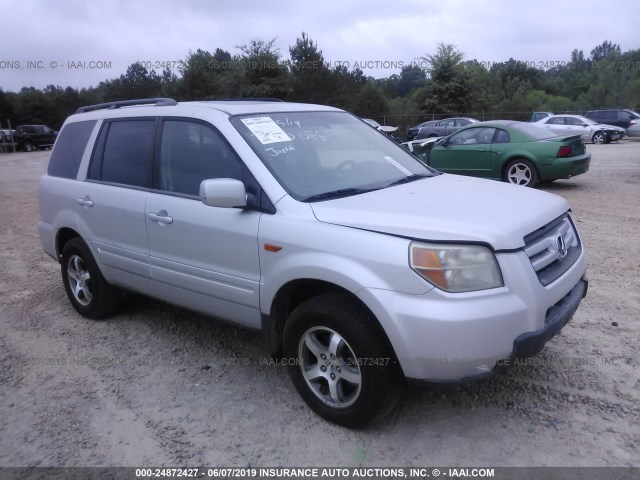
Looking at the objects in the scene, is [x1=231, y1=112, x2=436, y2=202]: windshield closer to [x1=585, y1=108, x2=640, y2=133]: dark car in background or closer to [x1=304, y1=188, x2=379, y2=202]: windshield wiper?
[x1=304, y1=188, x2=379, y2=202]: windshield wiper

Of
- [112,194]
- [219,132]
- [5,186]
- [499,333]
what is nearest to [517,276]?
[499,333]

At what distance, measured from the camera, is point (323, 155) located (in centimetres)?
370

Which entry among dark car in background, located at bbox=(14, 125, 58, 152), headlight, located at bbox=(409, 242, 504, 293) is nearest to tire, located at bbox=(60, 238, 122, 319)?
headlight, located at bbox=(409, 242, 504, 293)

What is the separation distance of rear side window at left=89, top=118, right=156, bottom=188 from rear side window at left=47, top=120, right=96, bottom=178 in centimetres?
28

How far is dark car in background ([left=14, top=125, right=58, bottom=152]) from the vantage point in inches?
1320

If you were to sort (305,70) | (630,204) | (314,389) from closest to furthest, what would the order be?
(314,389) < (630,204) < (305,70)

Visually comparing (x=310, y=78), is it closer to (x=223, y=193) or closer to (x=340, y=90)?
(x=340, y=90)

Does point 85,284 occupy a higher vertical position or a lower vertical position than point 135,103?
lower

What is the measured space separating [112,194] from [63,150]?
1.19 meters

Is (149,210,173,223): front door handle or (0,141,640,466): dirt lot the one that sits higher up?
(149,210,173,223): front door handle

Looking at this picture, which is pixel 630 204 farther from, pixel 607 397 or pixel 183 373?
pixel 183 373

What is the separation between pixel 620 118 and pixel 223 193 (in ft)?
92.0

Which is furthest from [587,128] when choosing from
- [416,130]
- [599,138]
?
[416,130]

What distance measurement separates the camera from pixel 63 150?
509 cm
